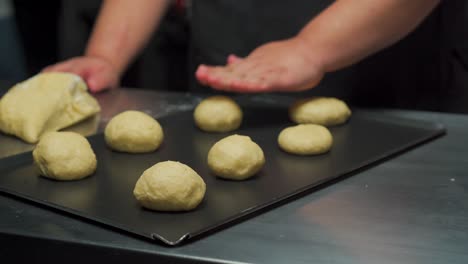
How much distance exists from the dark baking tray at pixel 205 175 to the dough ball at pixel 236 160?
0.01 meters

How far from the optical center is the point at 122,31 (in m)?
1.73

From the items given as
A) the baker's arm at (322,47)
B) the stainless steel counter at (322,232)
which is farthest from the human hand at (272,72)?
the stainless steel counter at (322,232)

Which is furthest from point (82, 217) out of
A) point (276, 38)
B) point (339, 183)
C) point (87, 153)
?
point (276, 38)

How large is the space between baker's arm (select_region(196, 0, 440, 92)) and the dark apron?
0.24 meters

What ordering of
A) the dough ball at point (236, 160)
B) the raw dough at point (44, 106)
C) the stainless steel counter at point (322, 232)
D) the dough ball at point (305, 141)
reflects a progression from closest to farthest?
the stainless steel counter at point (322, 232) → the dough ball at point (236, 160) → the dough ball at point (305, 141) → the raw dough at point (44, 106)

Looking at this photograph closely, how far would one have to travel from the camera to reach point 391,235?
2.53 ft

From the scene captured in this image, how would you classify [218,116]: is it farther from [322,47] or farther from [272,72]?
[322,47]

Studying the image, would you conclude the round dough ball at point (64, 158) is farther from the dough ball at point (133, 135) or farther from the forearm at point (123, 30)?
the forearm at point (123, 30)

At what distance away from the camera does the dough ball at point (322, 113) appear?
1.24 meters

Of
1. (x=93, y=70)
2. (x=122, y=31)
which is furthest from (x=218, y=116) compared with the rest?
(x=122, y=31)

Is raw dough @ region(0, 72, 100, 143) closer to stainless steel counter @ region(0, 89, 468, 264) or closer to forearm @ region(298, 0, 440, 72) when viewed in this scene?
stainless steel counter @ region(0, 89, 468, 264)

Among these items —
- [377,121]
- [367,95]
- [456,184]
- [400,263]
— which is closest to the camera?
[400,263]

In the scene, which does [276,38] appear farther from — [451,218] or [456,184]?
[451,218]

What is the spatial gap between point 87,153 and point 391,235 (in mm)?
449
